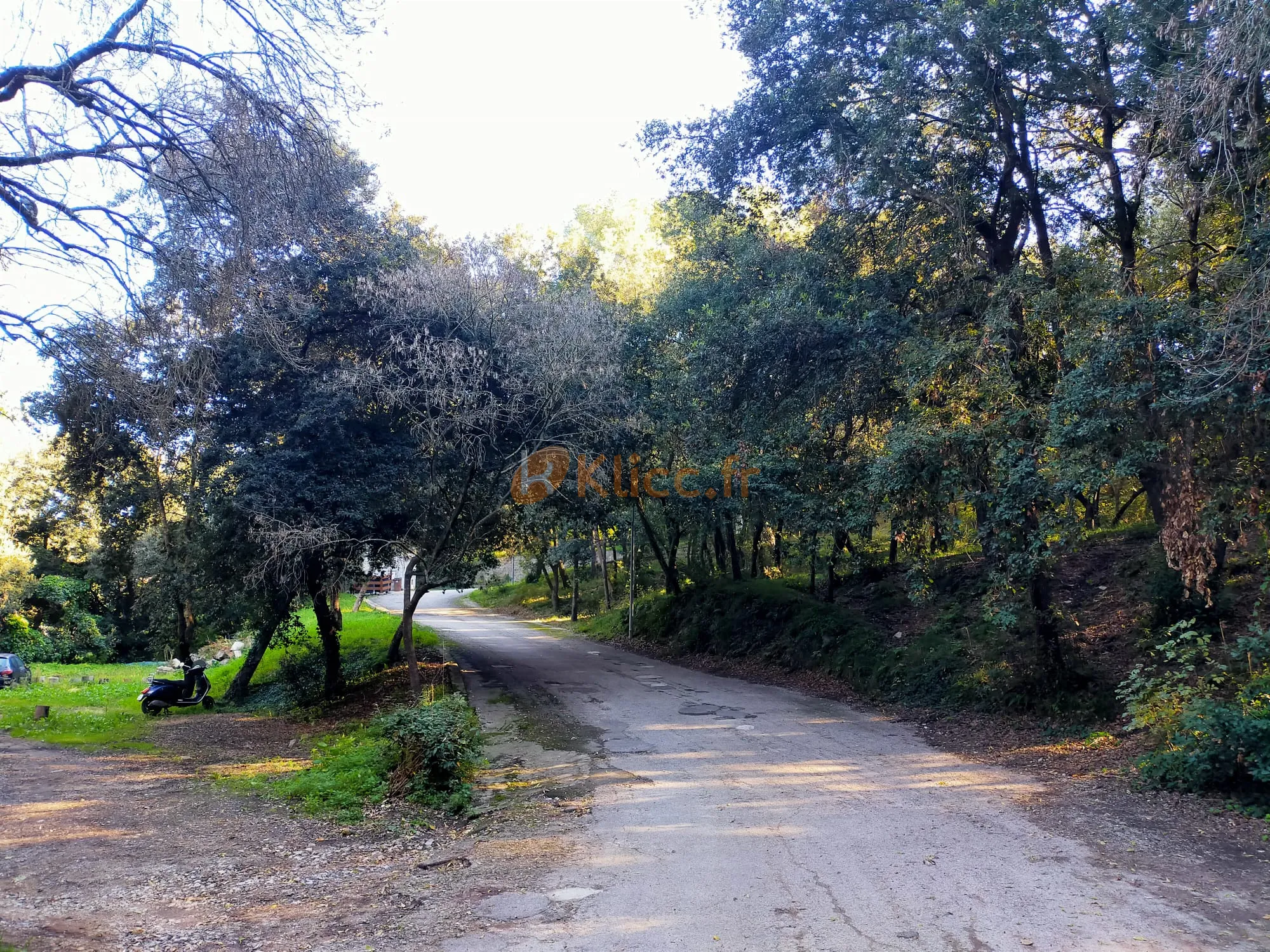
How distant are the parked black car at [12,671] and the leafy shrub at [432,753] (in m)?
21.1

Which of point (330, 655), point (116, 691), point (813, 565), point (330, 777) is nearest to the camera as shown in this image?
point (330, 777)

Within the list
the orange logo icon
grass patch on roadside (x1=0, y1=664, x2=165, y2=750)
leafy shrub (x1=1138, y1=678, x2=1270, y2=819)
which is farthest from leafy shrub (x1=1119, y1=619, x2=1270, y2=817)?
grass patch on roadside (x1=0, y1=664, x2=165, y2=750)

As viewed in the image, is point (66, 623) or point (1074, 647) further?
point (66, 623)

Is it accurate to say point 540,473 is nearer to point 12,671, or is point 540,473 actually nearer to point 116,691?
point 116,691

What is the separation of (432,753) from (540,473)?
6.63 m

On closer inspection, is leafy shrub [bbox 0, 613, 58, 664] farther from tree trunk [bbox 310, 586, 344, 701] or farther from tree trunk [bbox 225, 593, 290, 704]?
tree trunk [bbox 310, 586, 344, 701]

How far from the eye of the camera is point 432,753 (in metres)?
8.69

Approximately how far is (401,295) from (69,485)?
22.5 ft

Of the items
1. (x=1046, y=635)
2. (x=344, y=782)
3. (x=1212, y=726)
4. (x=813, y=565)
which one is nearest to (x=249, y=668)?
(x=344, y=782)

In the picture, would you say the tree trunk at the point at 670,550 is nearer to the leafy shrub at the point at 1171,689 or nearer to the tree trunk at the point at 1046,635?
the tree trunk at the point at 1046,635

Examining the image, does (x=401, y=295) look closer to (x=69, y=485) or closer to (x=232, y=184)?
(x=232, y=184)

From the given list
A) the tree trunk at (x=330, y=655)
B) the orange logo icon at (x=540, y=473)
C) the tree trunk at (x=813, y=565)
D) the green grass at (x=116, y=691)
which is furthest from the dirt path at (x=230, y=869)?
the tree trunk at (x=813, y=565)

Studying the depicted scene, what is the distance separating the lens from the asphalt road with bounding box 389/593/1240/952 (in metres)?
4.97

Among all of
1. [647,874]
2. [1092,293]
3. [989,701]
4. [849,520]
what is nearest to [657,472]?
[849,520]
